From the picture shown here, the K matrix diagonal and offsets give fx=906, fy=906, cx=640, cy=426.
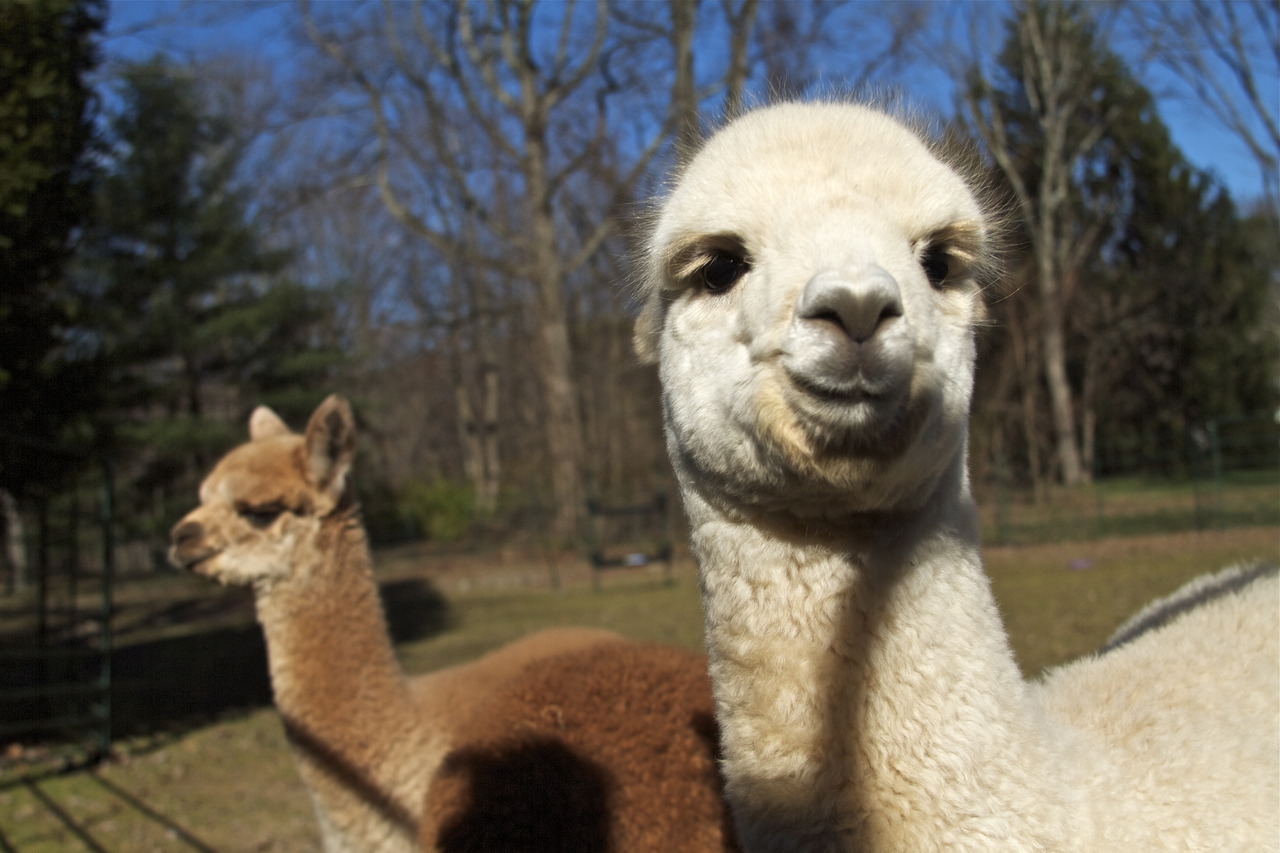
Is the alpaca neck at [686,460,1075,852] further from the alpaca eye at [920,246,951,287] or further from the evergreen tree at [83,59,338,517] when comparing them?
the evergreen tree at [83,59,338,517]

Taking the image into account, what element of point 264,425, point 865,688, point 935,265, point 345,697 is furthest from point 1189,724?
point 264,425

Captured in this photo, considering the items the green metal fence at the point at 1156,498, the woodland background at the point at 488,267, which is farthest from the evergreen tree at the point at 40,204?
the green metal fence at the point at 1156,498

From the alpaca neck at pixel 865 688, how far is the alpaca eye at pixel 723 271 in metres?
0.43

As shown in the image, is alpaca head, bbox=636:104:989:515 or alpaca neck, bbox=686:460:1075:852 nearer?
alpaca head, bbox=636:104:989:515

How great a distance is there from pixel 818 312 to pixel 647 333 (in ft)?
2.75

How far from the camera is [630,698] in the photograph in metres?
3.01

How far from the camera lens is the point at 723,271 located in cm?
173

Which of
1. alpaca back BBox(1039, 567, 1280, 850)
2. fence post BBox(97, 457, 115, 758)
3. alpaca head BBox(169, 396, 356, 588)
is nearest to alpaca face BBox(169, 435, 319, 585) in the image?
alpaca head BBox(169, 396, 356, 588)

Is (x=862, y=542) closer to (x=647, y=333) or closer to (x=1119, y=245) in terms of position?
(x=647, y=333)

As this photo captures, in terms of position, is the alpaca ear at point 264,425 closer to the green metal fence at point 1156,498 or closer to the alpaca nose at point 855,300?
the alpaca nose at point 855,300

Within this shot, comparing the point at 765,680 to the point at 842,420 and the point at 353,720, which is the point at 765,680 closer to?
the point at 842,420

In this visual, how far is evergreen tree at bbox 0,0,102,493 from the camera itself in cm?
734

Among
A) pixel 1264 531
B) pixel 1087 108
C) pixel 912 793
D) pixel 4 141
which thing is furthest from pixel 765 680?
pixel 1087 108

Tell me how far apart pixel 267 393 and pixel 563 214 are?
34.9 feet
